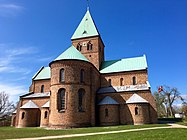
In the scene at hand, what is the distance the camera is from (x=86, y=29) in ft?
132

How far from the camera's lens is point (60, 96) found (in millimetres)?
26453

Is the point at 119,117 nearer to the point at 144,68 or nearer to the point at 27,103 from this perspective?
the point at 144,68

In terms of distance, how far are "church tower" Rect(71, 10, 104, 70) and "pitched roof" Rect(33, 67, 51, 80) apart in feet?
29.3

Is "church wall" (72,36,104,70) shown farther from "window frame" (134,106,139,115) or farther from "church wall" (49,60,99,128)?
"window frame" (134,106,139,115)

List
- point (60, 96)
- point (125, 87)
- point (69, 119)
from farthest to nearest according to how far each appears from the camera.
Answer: point (125, 87)
point (60, 96)
point (69, 119)

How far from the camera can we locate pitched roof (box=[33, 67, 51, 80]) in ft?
124

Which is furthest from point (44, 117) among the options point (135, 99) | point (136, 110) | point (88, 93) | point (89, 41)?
point (89, 41)

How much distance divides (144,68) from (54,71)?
17475mm

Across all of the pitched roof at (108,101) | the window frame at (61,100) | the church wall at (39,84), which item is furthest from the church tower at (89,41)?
the window frame at (61,100)

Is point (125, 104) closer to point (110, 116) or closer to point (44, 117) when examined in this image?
point (110, 116)

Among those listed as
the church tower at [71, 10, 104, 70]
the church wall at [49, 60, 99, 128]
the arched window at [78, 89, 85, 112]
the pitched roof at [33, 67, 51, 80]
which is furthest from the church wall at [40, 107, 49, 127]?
the church tower at [71, 10, 104, 70]

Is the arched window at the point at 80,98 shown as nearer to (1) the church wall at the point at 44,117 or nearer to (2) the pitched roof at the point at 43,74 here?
(1) the church wall at the point at 44,117

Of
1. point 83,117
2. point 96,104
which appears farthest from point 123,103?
point 83,117

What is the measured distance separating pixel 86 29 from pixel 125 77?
15117 millimetres
